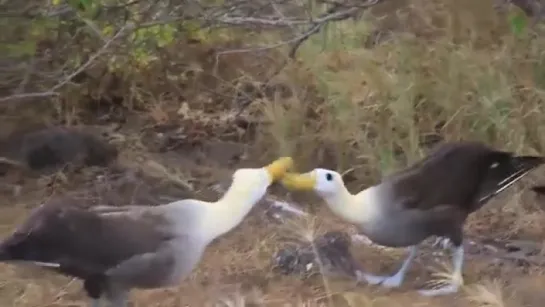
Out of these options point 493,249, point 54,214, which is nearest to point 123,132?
point 493,249

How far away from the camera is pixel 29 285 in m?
2.59

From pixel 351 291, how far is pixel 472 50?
168 cm

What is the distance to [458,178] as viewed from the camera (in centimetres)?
245

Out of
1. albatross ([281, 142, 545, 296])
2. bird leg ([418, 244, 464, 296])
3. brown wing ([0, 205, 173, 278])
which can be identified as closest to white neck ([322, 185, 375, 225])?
albatross ([281, 142, 545, 296])

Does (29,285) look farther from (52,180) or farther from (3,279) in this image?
(52,180)

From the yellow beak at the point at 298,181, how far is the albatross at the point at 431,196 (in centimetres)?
2

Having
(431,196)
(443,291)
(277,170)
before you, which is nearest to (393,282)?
(443,291)

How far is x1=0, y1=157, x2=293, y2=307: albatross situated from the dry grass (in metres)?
0.46

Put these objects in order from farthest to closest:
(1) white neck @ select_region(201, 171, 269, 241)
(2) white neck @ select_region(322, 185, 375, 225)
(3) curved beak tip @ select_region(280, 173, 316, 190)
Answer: (2) white neck @ select_region(322, 185, 375, 225), (3) curved beak tip @ select_region(280, 173, 316, 190), (1) white neck @ select_region(201, 171, 269, 241)

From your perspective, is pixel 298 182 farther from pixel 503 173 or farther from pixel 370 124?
pixel 370 124

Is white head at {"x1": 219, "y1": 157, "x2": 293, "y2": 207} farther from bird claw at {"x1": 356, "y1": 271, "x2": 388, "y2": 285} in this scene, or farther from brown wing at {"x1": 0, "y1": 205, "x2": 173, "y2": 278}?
bird claw at {"x1": 356, "y1": 271, "x2": 388, "y2": 285}

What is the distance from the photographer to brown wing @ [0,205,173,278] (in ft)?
6.27

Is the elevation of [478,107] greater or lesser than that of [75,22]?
lesser

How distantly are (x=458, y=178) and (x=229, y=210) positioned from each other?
27.2 inches
